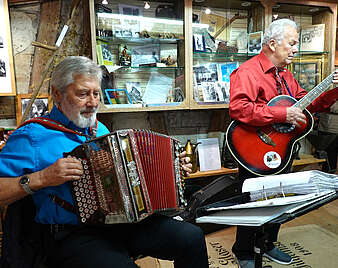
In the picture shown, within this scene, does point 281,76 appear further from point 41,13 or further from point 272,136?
point 41,13

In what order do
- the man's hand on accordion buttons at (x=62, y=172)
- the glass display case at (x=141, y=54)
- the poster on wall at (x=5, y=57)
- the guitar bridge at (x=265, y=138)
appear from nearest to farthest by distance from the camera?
the man's hand on accordion buttons at (x=62, y=172) < the guitar bridge at (x=265, y=138) < the poster on wall at (x=5, y=57) < the glass display case at (x=141, y=54)

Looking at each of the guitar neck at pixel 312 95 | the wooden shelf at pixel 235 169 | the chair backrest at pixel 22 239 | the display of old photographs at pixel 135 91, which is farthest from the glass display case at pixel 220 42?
the chair backrest at pixel 22 239

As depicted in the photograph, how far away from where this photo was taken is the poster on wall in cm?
202

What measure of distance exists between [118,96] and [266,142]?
1.21m

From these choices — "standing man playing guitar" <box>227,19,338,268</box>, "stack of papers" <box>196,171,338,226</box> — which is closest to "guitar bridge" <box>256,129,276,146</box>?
"standing man playing guitar" <box>227,19,338,268</box>

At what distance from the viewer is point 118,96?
7.63 feet

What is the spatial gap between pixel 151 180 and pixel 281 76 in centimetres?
133

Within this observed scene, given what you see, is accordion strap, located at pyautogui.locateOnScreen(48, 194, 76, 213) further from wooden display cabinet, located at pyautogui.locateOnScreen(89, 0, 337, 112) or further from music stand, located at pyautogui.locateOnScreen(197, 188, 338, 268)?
wooden display cabinet, located at pyautogui.locateOnScreen(89, 0, 337, 112)

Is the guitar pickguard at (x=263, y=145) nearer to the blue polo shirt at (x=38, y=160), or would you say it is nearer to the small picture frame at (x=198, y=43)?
the small picture frame at (x=198, y=43)

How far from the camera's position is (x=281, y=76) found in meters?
2.00

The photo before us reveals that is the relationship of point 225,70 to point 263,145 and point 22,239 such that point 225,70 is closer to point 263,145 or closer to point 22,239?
point 263,145

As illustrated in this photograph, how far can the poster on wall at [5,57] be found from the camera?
79.5 inches

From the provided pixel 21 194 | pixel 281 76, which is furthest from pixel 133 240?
pixel 281 76

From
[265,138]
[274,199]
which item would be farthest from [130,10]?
[274,199]
